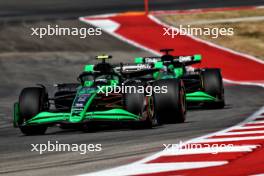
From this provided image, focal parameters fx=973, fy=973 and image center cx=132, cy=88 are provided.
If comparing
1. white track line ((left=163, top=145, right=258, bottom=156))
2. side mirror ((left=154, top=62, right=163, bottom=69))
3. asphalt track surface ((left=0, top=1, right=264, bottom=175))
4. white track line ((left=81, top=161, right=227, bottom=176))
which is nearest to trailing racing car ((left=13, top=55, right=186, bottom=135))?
asphalt track surface ((left=0, top=1, right=264, bottom=175))

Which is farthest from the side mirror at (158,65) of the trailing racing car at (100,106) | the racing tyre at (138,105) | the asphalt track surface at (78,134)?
the racing tyre at (138,105)

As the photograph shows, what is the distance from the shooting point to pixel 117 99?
1611 centimetres

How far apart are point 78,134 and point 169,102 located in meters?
1.90

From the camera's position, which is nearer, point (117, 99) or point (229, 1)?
point (117, 99)

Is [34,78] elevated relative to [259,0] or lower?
lower

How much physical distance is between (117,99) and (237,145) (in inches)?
190

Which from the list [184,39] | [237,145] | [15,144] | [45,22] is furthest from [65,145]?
[45,22]

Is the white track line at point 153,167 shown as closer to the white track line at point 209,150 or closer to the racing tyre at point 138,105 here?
the white track line at point 209,150

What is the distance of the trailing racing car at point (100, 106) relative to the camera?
15195 millimetres

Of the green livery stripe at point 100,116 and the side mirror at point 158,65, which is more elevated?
the side mirror at point 158,65

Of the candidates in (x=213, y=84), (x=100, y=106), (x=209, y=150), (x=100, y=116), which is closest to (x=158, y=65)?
(x=213, y=84)

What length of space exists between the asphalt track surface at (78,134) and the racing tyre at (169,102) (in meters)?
0.32

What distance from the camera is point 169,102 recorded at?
16.3 metres

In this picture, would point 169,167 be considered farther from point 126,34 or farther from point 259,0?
point 259,0
